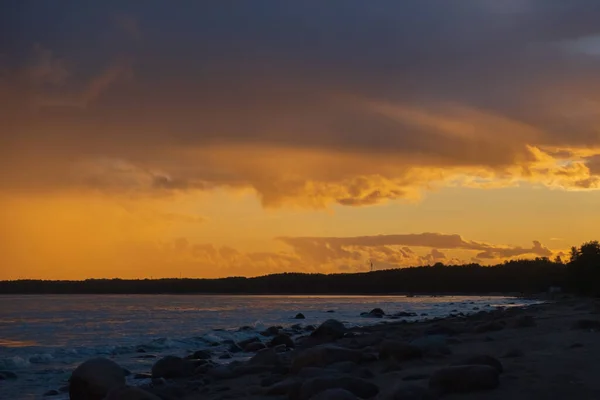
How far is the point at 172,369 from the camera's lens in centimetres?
2128

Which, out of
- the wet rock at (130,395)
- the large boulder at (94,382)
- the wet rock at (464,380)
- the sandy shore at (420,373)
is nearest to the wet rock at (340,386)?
the sandy shore at (420,373)

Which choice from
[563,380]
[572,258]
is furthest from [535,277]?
[563,380]

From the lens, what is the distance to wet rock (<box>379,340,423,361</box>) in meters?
17.7

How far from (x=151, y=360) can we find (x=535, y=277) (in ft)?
540

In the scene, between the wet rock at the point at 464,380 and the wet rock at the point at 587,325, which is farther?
the wet rock at the point at 587,325

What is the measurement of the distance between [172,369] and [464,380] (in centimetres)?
1175

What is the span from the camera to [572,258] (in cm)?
8831

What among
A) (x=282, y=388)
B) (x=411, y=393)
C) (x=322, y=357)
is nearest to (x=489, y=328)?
(x=322, y=357)

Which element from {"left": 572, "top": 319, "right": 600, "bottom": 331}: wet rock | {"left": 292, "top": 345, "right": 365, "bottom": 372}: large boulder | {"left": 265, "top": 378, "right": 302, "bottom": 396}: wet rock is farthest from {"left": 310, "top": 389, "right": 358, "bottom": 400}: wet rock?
{"left": 572, "top": 319, "right": 600, "bottom": 331}: wet rock

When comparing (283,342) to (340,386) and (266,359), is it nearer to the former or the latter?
(266,359)

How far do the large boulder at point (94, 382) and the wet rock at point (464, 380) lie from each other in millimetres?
7992

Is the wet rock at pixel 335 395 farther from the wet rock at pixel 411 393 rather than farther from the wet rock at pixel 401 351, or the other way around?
the wet rock at pixel 401 351

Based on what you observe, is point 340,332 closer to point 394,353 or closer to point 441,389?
point 394,353

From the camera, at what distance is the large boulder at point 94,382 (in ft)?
53.5
